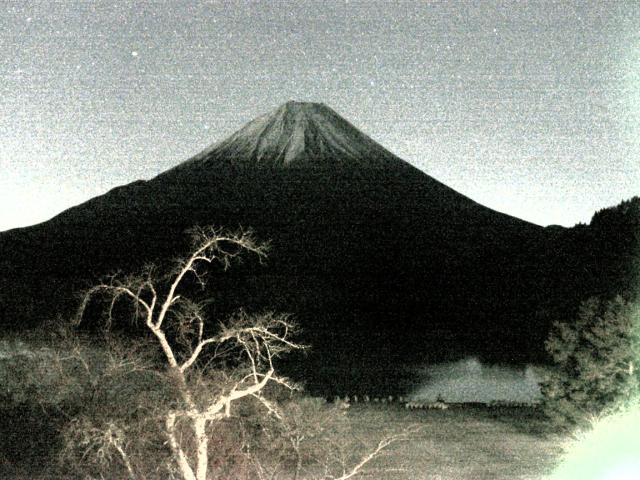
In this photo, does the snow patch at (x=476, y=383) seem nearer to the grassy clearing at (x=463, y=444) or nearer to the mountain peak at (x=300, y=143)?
the grassy clearing at (x=463, y=444)

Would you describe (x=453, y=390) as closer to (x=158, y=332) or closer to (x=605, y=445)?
(x=605, y=445)

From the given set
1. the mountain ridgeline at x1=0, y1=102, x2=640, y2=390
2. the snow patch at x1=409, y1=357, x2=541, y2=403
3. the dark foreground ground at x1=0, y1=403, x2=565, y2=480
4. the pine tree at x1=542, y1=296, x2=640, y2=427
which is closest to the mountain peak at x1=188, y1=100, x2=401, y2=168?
the mountain ridgeline at x1=0, y1=102, x2=640, y2=390

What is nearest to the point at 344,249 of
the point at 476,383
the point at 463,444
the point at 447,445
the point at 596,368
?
the point at 476,383

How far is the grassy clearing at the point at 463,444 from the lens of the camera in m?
16.0

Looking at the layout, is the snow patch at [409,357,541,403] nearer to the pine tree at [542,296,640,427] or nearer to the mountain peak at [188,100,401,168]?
the pine tree at [542,296,640,427]

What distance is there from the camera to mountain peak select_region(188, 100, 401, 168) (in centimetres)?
9494

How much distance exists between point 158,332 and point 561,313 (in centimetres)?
2091

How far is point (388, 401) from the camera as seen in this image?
25.3 meters

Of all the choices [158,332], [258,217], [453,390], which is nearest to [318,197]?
[258,217]

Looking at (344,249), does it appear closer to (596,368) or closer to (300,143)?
(300,143)

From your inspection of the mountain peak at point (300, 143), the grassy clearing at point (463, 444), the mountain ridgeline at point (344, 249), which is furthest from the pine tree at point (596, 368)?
the mountain peak at point (300, 143)

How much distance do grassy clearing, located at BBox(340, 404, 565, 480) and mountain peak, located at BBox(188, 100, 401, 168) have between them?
232 ft

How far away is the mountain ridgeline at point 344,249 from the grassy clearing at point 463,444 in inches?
238

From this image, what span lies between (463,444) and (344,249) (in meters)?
55.2
